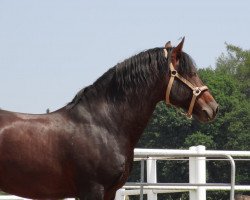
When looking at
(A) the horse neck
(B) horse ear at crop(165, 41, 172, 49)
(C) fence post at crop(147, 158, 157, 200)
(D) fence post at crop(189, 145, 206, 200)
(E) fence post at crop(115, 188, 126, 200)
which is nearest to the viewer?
(A) the horse neck

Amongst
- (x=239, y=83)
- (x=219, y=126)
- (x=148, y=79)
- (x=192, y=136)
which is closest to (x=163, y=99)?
(x=148, y=79)

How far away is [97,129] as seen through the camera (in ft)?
19.3

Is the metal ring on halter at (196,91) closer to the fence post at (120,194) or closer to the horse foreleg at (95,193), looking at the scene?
the horse foreleg at (95,193)

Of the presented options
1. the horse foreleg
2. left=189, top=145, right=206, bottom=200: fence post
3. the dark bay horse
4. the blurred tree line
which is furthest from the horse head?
the blurred tree line

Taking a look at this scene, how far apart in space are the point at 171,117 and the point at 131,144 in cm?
4542

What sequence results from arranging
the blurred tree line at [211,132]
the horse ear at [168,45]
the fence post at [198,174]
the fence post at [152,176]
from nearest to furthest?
1. the horse ear at [168,45]
2. the fence post at [198,174]
3. the fence post at [152,176]
4. the blurred tree line at [211,132]

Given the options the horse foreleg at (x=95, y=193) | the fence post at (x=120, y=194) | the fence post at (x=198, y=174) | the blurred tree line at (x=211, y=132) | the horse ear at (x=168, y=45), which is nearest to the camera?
the horse foreleg at (x=95, y=193)

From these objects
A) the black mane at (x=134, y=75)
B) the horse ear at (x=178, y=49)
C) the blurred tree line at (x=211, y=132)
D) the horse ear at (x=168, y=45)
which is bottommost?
the black mane at (x=134, y=75)

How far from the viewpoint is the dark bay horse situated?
574cm

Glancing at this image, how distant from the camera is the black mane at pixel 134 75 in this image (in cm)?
607

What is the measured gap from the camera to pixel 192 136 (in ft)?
166

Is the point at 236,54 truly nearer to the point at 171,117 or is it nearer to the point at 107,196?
the point at 171,117

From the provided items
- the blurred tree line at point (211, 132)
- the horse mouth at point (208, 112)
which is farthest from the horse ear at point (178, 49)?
the blurred tree line at point (211, 132)

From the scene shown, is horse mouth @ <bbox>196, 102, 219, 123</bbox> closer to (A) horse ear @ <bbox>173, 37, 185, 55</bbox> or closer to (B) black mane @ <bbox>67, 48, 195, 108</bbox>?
(B) black mane @ <bbox>67, 48, 195, 108</bbox>
